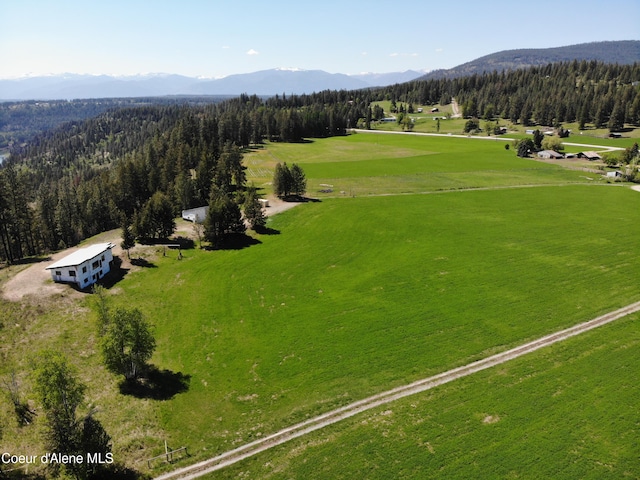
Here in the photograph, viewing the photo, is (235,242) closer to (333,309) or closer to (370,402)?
(333,309)

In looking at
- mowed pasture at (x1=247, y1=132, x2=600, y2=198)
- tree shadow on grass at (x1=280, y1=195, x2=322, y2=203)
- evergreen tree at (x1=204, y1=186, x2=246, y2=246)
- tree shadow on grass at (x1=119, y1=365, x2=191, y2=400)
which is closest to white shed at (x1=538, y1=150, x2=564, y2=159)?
mowed pasture at (x1=247, y1=132, x2=600, y2=198)

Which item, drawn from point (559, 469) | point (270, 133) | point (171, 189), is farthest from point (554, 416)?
point (270, 133)

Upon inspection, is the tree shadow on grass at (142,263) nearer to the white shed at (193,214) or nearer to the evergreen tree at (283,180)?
the white shed at (193,214)

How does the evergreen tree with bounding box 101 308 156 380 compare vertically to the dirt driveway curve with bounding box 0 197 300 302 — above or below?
above

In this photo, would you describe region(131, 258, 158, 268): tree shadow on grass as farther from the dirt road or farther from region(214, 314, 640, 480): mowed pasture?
region(214, 314, 640, 480): mowed pasture

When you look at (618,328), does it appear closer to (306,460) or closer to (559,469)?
(559,469)

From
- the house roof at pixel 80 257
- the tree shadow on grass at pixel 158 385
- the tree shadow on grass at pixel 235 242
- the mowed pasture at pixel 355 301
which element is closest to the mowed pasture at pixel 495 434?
the mowed pasture at pixel 355 301

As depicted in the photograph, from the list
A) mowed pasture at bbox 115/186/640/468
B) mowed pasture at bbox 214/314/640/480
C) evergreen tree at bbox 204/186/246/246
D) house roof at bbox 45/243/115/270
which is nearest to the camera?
mowed pasture at bbox 214/314/640/480
